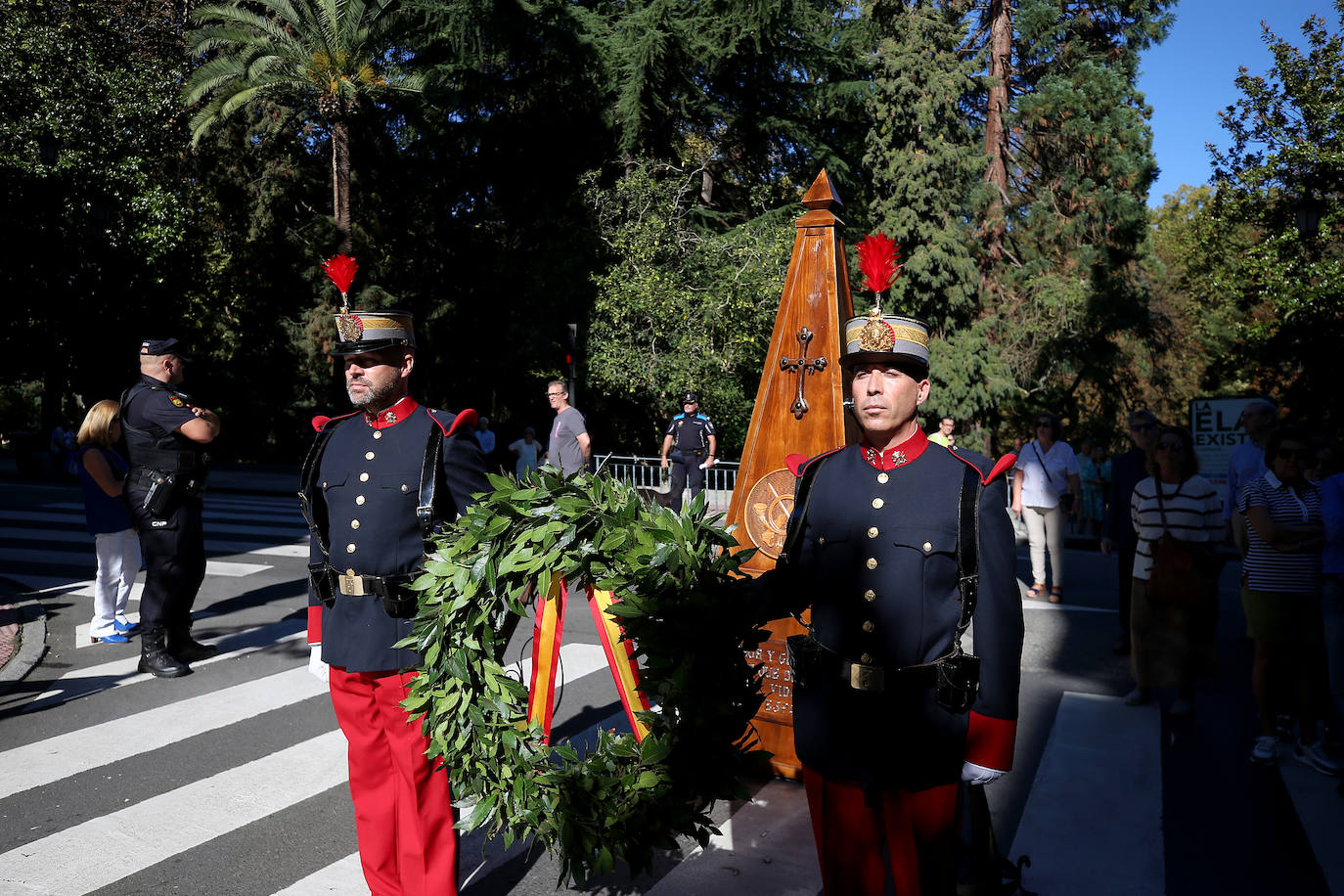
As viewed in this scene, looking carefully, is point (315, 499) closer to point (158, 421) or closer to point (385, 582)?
point (385, 582)

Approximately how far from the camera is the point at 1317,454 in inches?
245

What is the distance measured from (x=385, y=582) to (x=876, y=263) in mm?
2125

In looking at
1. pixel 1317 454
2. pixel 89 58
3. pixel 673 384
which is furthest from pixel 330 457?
pixel 89 58

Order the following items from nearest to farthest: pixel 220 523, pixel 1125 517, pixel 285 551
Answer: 1. pixel 1125 517
2. pixel 285 551
3. pixel 220 523

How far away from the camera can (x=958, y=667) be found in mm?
2676

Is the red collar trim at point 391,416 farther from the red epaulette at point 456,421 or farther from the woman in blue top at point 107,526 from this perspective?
the woman in blue top at point 107,526

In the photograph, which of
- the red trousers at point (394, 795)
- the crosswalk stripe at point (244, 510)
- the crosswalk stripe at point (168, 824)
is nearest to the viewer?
the red trousers at point (394, 795)

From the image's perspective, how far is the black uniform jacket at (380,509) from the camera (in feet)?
11.6

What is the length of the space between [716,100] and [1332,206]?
16.0 meters

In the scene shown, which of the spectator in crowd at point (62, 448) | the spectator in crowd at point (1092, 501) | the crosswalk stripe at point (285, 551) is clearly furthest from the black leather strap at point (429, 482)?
the spectator in crowd at point (62, 448)

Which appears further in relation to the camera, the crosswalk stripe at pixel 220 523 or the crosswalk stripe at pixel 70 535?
the crosswalk stripe at pixel 220 523

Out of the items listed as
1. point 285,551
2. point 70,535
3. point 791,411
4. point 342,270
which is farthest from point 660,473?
point 342,270

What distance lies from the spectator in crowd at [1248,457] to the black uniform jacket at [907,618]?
401cm

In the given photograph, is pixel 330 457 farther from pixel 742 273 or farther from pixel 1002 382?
pixel 1002 382
